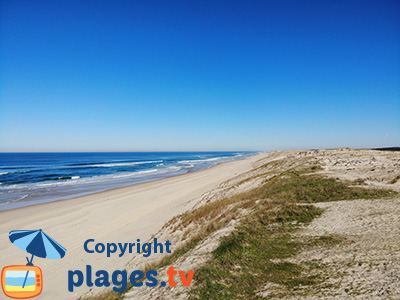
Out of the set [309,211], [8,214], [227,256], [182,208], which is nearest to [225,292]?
[227,256]

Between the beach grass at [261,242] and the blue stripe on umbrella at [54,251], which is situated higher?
the beach grass at [261,242]

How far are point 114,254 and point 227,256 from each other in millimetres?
7086

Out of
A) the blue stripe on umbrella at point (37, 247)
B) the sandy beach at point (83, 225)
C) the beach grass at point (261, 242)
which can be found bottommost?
the sandy beach at point (83, 225)

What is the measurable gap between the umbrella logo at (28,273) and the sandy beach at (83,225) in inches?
12.8

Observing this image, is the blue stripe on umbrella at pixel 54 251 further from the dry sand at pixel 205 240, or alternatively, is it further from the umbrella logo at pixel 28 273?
the dry sand at pixel 205 240

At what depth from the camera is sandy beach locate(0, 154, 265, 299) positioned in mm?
9195

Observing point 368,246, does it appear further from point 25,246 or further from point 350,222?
point 25,246

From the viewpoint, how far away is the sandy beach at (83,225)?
920 cm

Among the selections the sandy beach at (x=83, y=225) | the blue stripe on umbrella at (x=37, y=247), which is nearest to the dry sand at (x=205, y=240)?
the sandy beach at (x=83, y=225)

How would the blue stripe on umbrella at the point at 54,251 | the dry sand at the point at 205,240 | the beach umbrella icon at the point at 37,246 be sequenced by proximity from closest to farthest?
the dry sand at the point at 205,240 < the beach umbrella icon at the point at 37,246 < the blue stripe on umbrella at the point at 54,251

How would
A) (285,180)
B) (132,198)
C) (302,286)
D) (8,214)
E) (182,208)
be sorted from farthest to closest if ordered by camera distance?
1. (132,198)
2. (8,214)
3. (182,208)
4. (285,180)
5. (302,286)

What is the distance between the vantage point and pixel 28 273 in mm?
7879

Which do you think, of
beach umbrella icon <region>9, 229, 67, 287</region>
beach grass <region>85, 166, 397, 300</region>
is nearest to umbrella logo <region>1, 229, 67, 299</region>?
beach umbrella icon <region>9, 229, 67, 287</region>

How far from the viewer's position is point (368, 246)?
18.5 feet
